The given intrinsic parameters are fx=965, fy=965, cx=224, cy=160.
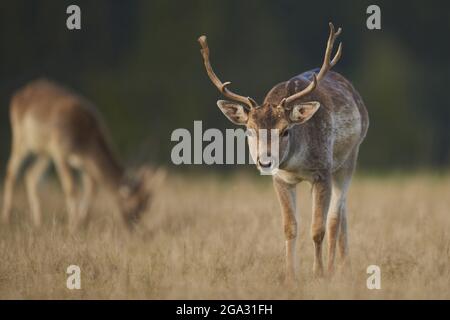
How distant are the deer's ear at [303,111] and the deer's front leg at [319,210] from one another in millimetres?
566

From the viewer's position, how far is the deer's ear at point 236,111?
310 inches

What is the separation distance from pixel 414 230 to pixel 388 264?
1497 millimetres

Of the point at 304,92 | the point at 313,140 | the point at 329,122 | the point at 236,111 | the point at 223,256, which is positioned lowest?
the point at 223,256

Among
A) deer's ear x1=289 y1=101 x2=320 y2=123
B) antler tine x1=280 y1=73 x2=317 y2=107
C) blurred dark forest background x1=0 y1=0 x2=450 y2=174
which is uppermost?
blurred dark forest background x1=0 y1=0 x2=450 y2=174

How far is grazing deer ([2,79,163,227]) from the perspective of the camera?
13211 millimetres

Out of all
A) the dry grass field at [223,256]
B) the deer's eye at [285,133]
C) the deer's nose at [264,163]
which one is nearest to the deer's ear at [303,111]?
the deer's eye at [285,133]

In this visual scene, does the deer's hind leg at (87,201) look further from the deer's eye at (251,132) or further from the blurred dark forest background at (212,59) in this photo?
the blurred dark forest background at (212,59)

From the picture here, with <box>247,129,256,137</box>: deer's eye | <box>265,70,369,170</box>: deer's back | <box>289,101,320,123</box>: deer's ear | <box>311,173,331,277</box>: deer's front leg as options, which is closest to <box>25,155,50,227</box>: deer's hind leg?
<box>265,70,369,170</box>: deer's back

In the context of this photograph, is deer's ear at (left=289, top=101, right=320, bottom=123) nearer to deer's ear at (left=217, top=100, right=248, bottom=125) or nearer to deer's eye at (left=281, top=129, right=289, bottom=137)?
deer's eye at (left=281, top=129, right=289, bottom=137)

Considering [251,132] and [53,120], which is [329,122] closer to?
[251,132]

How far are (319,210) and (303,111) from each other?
900 millimetres

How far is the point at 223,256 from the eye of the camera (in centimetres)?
830

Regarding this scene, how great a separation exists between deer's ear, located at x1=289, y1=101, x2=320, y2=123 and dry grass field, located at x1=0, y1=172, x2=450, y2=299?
1.30m

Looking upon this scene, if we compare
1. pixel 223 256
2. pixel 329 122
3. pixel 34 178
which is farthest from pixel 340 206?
pixel 34 178
